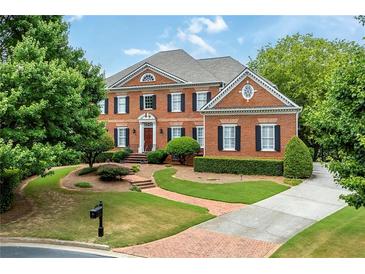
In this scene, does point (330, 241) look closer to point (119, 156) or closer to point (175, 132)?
point (175, 132)

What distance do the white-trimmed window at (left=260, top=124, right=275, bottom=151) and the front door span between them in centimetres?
967

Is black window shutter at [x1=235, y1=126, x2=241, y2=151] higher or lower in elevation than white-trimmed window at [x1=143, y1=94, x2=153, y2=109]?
lower

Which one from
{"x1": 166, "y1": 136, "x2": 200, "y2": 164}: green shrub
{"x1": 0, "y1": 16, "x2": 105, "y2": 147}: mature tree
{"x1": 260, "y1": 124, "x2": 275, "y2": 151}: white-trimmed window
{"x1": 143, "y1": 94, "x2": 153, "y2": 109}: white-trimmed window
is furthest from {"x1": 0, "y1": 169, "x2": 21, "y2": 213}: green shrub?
{"x1": 143, "y1": 94, "x2": 153, "y2": 109}: white-trimmed window

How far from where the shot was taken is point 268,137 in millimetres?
22266

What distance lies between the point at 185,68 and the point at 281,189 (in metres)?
14.1

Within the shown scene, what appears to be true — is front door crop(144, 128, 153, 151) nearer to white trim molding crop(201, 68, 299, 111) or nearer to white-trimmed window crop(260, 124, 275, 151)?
white trim molding crop(201, 68, 299, 111)

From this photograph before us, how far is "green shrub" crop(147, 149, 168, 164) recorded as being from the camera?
2548 cm

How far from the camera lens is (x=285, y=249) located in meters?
9.68

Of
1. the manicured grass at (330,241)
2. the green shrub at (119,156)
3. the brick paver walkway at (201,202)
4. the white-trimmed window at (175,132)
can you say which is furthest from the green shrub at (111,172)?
the manicured grass at (330,241)

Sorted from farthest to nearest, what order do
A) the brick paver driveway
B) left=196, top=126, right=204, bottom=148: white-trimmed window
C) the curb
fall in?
1. left=196, top=126, right=204, bottom=148: white-trimmed window
2. the curb
3. the brick paver driveway

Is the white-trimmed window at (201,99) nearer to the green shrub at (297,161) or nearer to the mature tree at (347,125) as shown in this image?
the green shrub at (297,161)

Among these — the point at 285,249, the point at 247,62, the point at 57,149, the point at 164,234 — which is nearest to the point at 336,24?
the point at 285,249

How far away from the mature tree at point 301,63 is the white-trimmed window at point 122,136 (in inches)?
574

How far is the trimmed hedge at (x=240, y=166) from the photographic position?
67.5 feet
